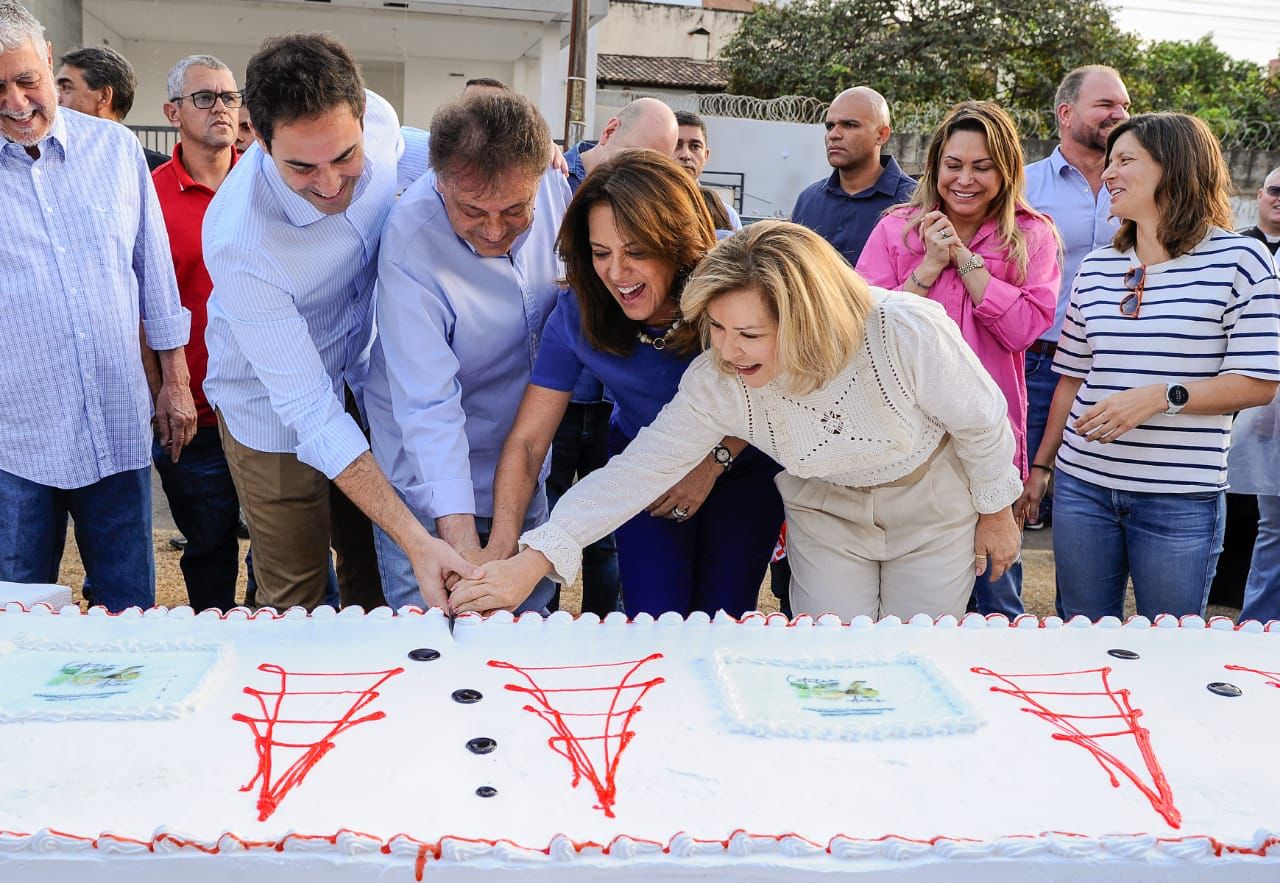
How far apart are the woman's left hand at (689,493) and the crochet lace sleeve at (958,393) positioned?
1.52ft

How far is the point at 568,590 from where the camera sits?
14.1ft

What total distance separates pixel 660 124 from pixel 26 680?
249 centimetres

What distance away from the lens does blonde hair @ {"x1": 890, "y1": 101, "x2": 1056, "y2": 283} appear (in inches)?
115

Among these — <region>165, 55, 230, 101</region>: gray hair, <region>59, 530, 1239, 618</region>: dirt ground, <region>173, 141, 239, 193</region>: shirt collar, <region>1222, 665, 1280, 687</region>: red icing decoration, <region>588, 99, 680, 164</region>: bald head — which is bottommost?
<region>59, 530, 1239, 618</region>: dirt ground

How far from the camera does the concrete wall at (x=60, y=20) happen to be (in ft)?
32.4

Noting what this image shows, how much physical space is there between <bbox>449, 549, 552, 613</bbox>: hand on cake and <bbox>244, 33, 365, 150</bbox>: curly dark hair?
2.88ft

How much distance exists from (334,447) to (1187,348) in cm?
189

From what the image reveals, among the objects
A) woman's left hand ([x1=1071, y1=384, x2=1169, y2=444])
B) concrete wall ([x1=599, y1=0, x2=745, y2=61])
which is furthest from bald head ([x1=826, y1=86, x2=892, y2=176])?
concrete wall ([x1=599, y1=0, x2=745, y2=61])

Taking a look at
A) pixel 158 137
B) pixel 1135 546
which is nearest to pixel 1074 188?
pixel 1135 546

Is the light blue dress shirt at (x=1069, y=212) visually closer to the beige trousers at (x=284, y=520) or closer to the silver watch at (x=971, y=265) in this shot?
the silver watch at (x=971, y=265)

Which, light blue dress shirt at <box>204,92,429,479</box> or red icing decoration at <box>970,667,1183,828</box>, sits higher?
light blue dress shirt at <box>204,92,429,479</box>

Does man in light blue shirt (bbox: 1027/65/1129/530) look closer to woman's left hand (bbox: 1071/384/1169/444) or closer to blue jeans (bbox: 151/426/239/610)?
woman's left hand (bbox: 1071/384/1169/444)

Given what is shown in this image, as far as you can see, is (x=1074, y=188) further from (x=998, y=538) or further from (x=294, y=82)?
(x=294, y=82)

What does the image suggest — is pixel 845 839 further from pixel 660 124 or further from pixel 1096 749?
pixel 660 124
